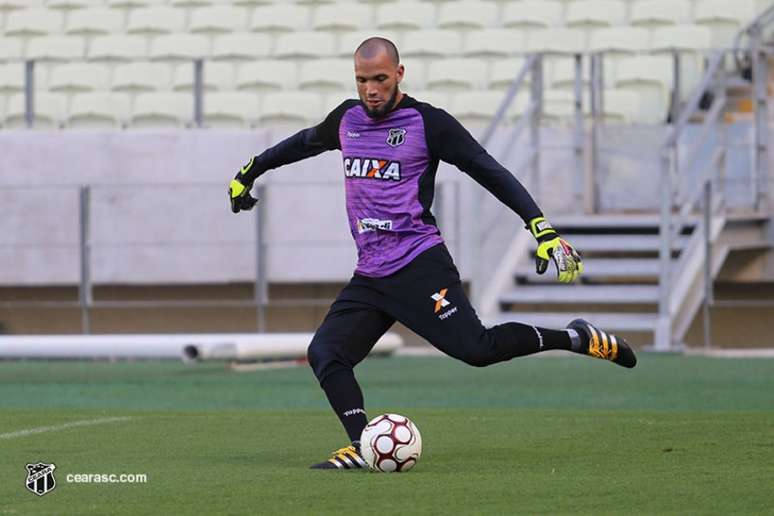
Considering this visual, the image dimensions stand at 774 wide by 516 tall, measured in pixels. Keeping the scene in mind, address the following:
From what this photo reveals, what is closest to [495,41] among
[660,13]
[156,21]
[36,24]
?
[660,13]

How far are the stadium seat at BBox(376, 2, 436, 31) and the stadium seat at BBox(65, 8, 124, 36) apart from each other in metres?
2.92

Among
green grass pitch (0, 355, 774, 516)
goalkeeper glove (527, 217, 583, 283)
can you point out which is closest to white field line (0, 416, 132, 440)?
green grass pitch (0, 355, 774, 516)

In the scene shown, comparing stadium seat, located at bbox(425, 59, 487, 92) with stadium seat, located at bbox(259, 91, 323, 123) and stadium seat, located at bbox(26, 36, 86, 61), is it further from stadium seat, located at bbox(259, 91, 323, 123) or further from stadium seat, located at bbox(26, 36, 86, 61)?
stadium seat, located at bbox(26, 36, 86, 61)

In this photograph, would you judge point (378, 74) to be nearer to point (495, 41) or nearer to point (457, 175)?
point (457, 175)

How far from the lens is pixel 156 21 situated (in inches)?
712

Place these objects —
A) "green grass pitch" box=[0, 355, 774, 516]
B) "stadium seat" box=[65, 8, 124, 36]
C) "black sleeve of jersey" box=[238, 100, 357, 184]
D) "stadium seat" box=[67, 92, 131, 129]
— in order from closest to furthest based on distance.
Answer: "green grass pitch" box=[0, 355, 774, 516] < "black sleeve of jersey" box=[238, 100, 357, 184] < "stadium seat" box=[67, 92, 131, 129] < "stadium seat" box=[65, 8, 124, 36]

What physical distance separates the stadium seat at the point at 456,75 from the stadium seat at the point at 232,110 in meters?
1.74

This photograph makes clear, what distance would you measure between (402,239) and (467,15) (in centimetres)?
1117

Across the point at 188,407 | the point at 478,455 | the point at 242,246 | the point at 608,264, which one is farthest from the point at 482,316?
the point at 478,455

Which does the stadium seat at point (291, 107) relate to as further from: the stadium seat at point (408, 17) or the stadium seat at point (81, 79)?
the stadium seat at point (81, 79)

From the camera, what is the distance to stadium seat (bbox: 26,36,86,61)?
59.4ft

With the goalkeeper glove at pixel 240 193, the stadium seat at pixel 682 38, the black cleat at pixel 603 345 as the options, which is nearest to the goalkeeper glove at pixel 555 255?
the black cleat at pixel 603 345

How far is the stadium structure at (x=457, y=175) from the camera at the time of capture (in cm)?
1495

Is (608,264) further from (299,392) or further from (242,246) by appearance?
(299,392)
